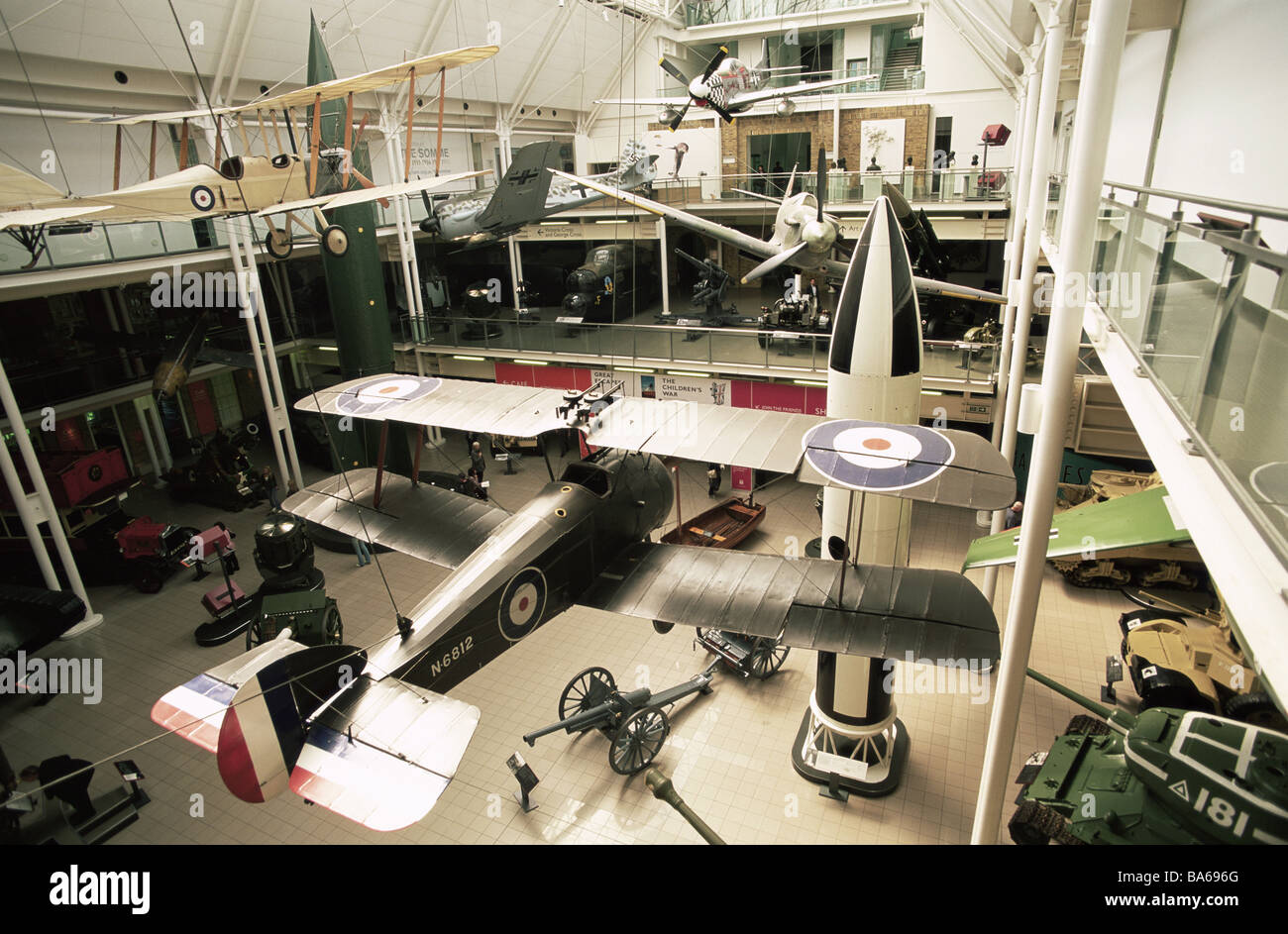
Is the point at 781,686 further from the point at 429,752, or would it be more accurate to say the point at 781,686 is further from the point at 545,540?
the point at 429,752

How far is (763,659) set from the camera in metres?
11.8

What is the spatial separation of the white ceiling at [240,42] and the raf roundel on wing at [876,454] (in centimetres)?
646

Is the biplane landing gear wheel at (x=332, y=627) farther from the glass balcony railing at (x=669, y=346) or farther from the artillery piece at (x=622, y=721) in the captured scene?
the glass balcony railing at (x=669, y=346)

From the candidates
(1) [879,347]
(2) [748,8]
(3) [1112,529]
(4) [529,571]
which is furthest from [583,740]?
(2) [748,8]

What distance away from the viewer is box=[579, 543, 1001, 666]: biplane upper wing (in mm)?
6316

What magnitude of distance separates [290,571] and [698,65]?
1107 inches

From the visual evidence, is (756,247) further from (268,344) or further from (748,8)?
(748,8)

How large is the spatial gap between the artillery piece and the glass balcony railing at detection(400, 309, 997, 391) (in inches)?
259

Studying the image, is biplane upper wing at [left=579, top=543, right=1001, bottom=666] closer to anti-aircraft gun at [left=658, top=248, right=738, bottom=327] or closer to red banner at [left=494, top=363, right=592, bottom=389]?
red banner at [left=494, top=363, right=592, bottom=389]

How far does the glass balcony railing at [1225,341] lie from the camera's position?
10.9 ft

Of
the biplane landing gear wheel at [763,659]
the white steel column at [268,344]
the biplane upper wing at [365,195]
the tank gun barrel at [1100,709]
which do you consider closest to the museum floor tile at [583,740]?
the biplane landing gear wheel at [763,659]

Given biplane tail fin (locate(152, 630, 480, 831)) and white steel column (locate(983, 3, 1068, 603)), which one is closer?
biplane tail fin (locate(152, 630, 480, 831))

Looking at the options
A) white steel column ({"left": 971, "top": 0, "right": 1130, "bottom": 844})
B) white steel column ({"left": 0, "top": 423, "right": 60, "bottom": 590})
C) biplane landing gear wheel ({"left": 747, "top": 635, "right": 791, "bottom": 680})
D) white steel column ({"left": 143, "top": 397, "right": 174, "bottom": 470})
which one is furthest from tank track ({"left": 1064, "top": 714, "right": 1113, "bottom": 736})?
white steel column ({"left": 143, "top": 397, "right": 174, "bottom": 470})

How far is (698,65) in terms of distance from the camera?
103ft
